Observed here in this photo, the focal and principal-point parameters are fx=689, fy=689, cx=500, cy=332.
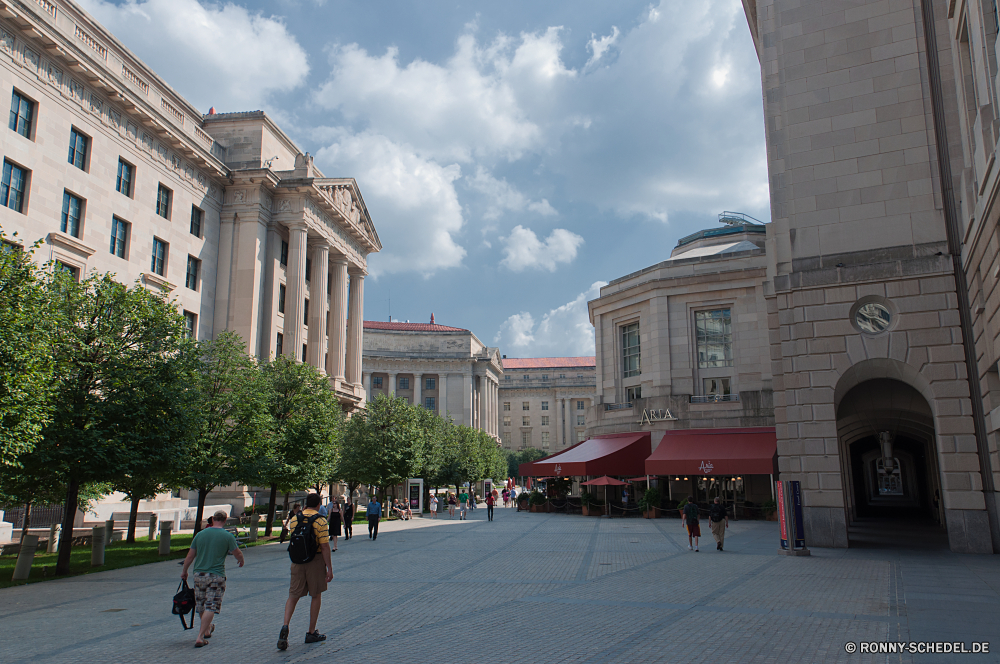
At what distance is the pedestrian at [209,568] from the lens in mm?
9141

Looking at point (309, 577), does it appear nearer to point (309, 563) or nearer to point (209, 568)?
point (309, 563)

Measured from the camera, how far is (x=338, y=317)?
182 feet

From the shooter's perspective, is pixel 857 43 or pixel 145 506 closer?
pixel 857 43

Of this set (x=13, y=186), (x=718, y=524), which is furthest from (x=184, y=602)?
(x=13, y=186)

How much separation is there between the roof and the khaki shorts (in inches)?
4660

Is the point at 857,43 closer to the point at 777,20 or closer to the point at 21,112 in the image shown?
the point at 777,20

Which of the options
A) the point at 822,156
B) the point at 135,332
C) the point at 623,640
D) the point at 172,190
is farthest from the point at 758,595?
the point at 172,190

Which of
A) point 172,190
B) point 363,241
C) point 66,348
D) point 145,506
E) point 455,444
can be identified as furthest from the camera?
point 363,241

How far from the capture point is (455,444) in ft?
185

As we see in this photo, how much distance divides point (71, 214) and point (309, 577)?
31125 mm

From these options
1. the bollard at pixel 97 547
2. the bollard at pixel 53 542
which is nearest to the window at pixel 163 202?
the bollard at pixel 53 542

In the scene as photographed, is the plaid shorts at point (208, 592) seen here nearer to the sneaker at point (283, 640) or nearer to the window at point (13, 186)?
the sneaker at point (283, 640)

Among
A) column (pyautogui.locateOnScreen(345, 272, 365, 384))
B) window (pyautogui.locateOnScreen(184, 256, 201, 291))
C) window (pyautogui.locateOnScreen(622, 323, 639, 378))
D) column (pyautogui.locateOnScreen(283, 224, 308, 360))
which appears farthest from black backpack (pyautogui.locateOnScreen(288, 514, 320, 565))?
column (pyautogui.locateOnScreen(345, 272, 365, 384))

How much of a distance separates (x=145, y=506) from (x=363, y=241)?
3030cm
